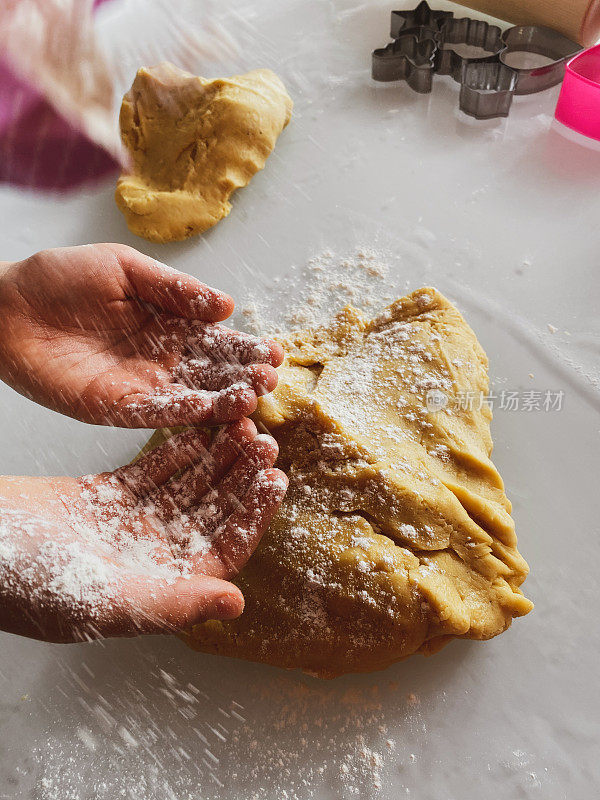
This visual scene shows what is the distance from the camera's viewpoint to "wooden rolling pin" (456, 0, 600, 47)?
7.43ft

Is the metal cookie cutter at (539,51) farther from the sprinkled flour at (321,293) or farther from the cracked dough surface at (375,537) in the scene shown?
the cracked dough surface at (375,537)

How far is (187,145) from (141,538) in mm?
1370

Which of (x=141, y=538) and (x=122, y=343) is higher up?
(x=122, y=343)

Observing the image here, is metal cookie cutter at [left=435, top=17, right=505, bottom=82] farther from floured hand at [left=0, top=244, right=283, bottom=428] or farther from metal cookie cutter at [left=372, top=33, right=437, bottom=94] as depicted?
floured hand at [left=0, top=244, right=283, bottom=428]

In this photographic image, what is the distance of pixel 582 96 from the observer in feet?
7.21

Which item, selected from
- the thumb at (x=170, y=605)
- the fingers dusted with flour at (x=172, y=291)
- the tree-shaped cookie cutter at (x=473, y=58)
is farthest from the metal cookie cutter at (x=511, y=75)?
the thumb at (x=170, y=605)

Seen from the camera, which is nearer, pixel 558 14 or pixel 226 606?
pixel 226 606

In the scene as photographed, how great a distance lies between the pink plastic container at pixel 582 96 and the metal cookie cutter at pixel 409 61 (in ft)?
1.54

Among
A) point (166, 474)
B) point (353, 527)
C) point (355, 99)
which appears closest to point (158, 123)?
point (355, 99)

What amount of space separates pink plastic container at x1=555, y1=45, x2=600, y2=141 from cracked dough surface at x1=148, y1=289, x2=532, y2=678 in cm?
123

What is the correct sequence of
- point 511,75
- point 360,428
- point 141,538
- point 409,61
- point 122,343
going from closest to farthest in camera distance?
point 141,538 < point 360,428 < point 122,343 < point 511,75 < point 409,61

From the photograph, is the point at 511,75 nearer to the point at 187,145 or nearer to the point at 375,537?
the point at 187,145

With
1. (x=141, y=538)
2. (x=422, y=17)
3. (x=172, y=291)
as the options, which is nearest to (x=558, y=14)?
(x=422, y=17)

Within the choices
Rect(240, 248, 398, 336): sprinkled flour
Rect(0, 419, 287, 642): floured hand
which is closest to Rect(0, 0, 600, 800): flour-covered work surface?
Rect(240, 248, 398, 336): sprinkled flour
